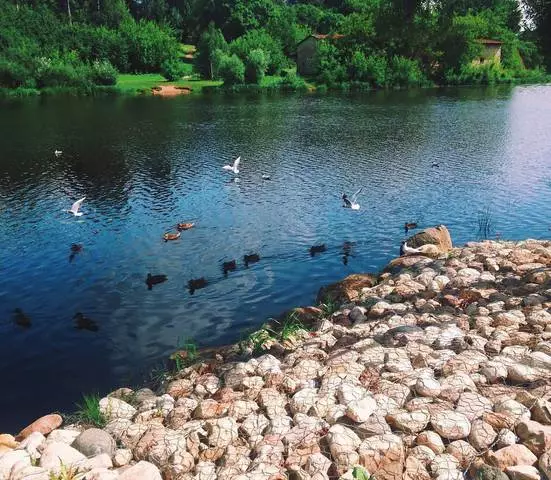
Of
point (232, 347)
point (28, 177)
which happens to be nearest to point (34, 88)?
point (28, 177)

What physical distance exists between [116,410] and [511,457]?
702 centimetres

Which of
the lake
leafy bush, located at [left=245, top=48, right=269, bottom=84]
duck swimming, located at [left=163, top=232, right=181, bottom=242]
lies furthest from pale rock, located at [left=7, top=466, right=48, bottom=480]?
leafy bush, located at [left=245, top=48, right=269, bottom=84]

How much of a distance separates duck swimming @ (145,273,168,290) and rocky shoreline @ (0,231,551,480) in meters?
5.99

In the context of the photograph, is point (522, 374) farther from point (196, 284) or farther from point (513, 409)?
point (196, 284)

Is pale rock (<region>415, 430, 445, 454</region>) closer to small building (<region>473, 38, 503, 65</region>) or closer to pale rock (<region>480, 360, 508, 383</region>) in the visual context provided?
pale rock (<region>480, 360, 508, 383</region>)

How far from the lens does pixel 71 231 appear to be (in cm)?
2381

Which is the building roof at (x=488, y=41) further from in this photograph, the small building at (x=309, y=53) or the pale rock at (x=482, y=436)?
the pale rock at (x=482, y=436)

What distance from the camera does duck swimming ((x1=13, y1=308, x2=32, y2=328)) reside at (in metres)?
16.1

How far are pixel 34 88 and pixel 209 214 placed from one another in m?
70.1

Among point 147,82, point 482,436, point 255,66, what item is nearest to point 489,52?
point 255,66

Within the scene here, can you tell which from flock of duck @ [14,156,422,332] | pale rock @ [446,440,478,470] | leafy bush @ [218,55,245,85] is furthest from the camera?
leafy bush @ [218,55,245,85]

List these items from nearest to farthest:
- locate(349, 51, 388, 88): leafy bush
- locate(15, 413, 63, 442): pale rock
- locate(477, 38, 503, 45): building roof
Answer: locate(15, 413, 63, 442): pale rock, locate(349, 51, 388, 88): leafy bush, locate(477, 38, 503, 45): building roof

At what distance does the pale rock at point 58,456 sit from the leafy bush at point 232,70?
280 ft

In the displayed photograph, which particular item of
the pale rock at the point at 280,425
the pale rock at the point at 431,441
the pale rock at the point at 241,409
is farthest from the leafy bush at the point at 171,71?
the pale rock at the point at 431,441
